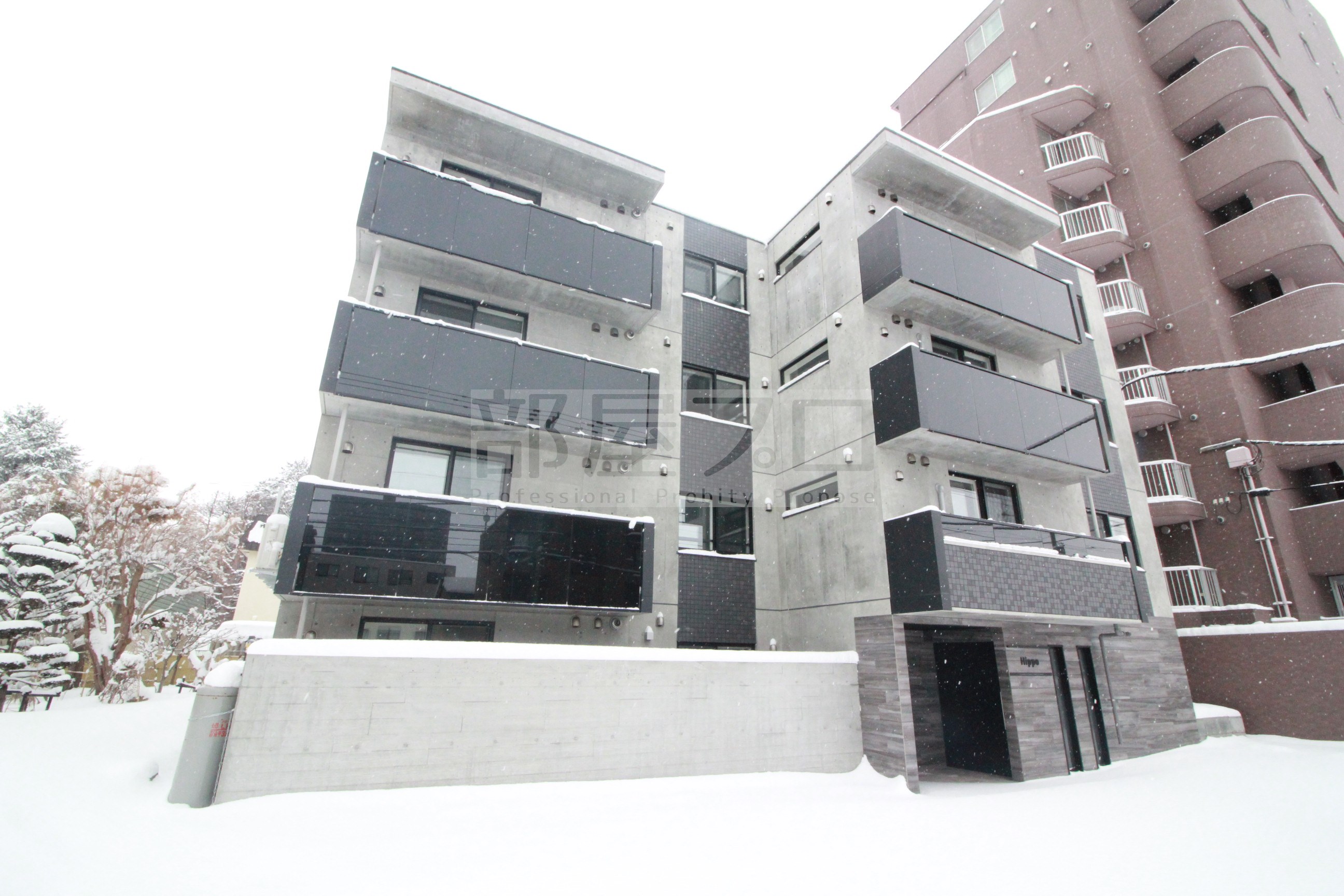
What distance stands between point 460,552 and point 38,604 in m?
8.91

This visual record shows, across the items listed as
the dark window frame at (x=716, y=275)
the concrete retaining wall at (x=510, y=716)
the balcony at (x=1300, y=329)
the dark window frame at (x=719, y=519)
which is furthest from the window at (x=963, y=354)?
the balcony at (x=1300, y=329)

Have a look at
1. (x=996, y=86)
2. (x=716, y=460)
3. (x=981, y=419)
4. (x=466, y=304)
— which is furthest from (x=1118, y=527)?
(x=996, y=86)

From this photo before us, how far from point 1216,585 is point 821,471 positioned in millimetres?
12994

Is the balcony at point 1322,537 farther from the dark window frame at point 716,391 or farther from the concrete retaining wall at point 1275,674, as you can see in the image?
the dark window frame at point 716,391

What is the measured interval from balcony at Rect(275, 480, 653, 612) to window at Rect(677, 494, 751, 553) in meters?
2.01

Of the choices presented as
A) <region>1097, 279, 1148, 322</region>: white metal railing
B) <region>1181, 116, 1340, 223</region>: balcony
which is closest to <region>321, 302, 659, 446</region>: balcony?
<region>1097, 279, 1148, 322</region>: white metal railing

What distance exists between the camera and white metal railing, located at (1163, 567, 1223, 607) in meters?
16.3

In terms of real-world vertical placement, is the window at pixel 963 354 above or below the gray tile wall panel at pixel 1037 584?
above

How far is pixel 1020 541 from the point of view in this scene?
9883 millimetres

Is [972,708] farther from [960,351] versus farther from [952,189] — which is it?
[952,189]

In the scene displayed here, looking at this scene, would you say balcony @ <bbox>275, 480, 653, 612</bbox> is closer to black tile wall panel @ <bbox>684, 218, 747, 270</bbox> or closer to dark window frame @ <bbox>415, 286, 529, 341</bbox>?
dark window frame @ <bbox>415, 286, 529, 341</bbox>

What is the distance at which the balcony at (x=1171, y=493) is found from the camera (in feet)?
53.9

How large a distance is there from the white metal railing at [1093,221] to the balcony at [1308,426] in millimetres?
6670

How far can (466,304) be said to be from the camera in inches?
434
